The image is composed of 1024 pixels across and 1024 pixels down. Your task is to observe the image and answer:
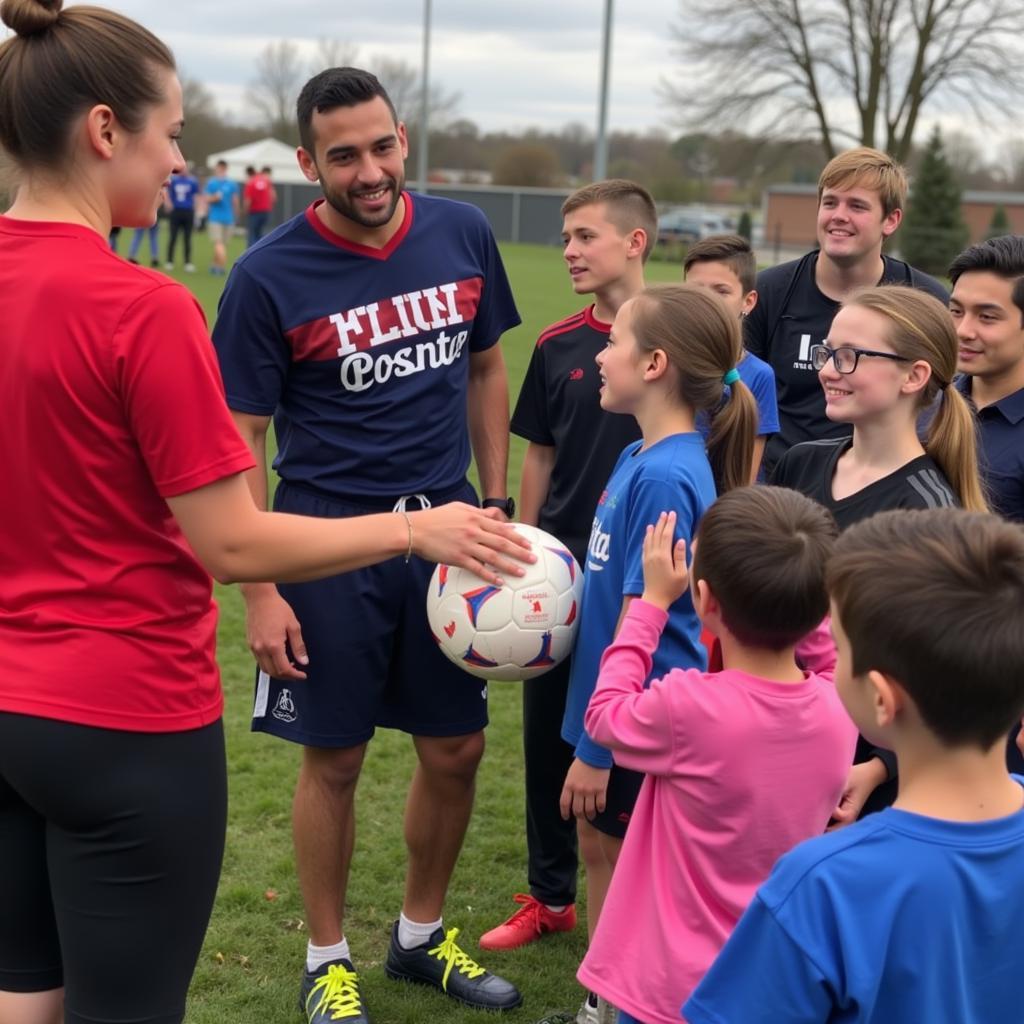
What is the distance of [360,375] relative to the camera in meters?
3.57

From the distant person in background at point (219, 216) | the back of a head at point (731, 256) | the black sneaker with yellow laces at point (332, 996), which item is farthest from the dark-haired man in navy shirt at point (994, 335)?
the distant person in background at point (219, 216)

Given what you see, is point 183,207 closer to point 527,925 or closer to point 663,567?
point 527,925

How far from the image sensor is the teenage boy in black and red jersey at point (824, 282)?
15.6ft

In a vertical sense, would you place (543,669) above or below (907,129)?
below

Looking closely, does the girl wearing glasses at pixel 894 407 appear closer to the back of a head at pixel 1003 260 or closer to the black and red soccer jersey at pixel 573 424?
the back of a head at pixel 1003 260

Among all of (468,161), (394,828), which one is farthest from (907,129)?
(394,828)

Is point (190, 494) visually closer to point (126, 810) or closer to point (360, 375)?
point (126, 810)

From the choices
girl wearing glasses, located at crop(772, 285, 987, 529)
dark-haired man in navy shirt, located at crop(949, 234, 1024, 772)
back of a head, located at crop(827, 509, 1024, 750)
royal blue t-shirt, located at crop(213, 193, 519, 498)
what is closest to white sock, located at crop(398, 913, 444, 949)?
royal blue t-shirt, located at crop(213, 193, 519, 498)

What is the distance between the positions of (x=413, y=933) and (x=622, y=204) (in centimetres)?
252

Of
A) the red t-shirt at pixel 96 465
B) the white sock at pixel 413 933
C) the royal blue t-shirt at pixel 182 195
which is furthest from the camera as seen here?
the royal blue t-shirt at pixel 182 195

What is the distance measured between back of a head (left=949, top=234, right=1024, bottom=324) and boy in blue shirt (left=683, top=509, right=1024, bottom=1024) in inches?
91.8

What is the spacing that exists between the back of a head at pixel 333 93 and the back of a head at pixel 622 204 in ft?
2.60

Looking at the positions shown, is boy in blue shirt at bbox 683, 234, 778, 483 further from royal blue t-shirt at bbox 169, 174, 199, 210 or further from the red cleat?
royal blue t-shirt at bbox 169, 174, 199, 210

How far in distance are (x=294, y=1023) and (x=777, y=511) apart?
89.3 inches
